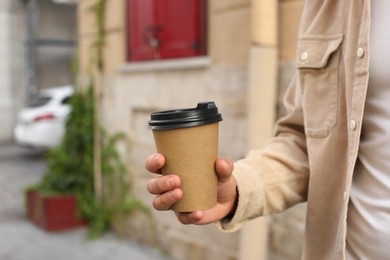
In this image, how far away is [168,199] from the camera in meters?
1.15

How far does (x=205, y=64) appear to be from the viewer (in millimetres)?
3994

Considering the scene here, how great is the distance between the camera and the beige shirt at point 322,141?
1244 millimetres

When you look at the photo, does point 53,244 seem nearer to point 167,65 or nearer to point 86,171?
point 86,171

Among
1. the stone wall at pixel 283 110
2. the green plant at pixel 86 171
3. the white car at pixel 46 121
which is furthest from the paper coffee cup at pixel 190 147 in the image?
the white car at pixel 46 121

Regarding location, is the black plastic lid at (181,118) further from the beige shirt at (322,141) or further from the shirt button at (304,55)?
the shirt button at (304,55)

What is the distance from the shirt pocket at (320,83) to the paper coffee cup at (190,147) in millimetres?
312

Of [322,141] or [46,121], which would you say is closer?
[322,141]

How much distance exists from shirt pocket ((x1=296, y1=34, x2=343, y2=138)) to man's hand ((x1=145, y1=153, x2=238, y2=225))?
0.28 meters

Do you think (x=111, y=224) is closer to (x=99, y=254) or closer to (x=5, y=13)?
(x=99, y=254)

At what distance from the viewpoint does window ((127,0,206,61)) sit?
4141mm

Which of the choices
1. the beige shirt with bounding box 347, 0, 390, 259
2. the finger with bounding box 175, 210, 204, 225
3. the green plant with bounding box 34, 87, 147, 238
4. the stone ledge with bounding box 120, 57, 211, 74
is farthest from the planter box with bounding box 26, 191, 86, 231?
the beige shirt with bounding box 347, 0, 390, 259

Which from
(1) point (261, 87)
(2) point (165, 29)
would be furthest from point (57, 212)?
Answer: (1) point (261, 87)

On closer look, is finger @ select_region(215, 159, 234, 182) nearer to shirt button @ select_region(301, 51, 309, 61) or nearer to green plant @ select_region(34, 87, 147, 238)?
shirt button @ select_region(301, 51, 309, 61)

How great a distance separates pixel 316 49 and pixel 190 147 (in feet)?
1.63
